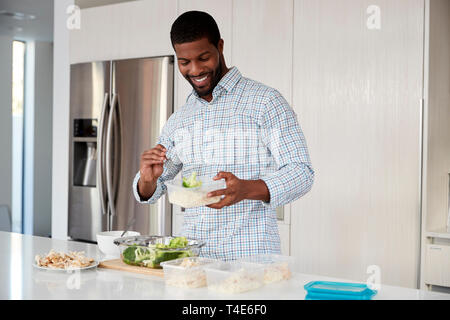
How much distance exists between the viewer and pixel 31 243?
7.63 feet

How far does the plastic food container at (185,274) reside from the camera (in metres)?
1.50

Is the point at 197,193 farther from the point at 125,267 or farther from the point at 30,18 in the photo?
the point at 30,18

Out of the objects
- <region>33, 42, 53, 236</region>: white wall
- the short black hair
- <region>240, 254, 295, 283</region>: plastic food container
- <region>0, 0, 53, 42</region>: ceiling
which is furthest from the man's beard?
<region>33, 42, 53, 236</region>: white wall

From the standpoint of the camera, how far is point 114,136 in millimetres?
3746

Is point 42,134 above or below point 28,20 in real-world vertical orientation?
below

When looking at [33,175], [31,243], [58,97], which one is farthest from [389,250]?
[33,175]

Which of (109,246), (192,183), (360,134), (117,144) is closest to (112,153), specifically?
(117,144)

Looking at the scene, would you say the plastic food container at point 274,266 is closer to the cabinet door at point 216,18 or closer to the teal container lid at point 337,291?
the teal container lid at point 337,291

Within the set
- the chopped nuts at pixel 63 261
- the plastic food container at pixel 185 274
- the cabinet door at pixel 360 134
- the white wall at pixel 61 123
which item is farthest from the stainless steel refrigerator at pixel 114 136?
the plastic food container at pixel 185 274

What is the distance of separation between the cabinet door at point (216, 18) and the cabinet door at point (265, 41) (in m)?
0.04

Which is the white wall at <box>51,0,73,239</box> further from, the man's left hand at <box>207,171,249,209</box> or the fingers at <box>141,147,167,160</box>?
the man's left hand at <box>207,171,249,209</box>

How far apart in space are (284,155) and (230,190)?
0.98ft

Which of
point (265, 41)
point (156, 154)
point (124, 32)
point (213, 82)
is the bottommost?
point (156, 154)

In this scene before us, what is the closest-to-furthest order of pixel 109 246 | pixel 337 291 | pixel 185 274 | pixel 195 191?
pixel 337 291 → pixel 185 274 → pixel 195 191 → pixel 109 246
